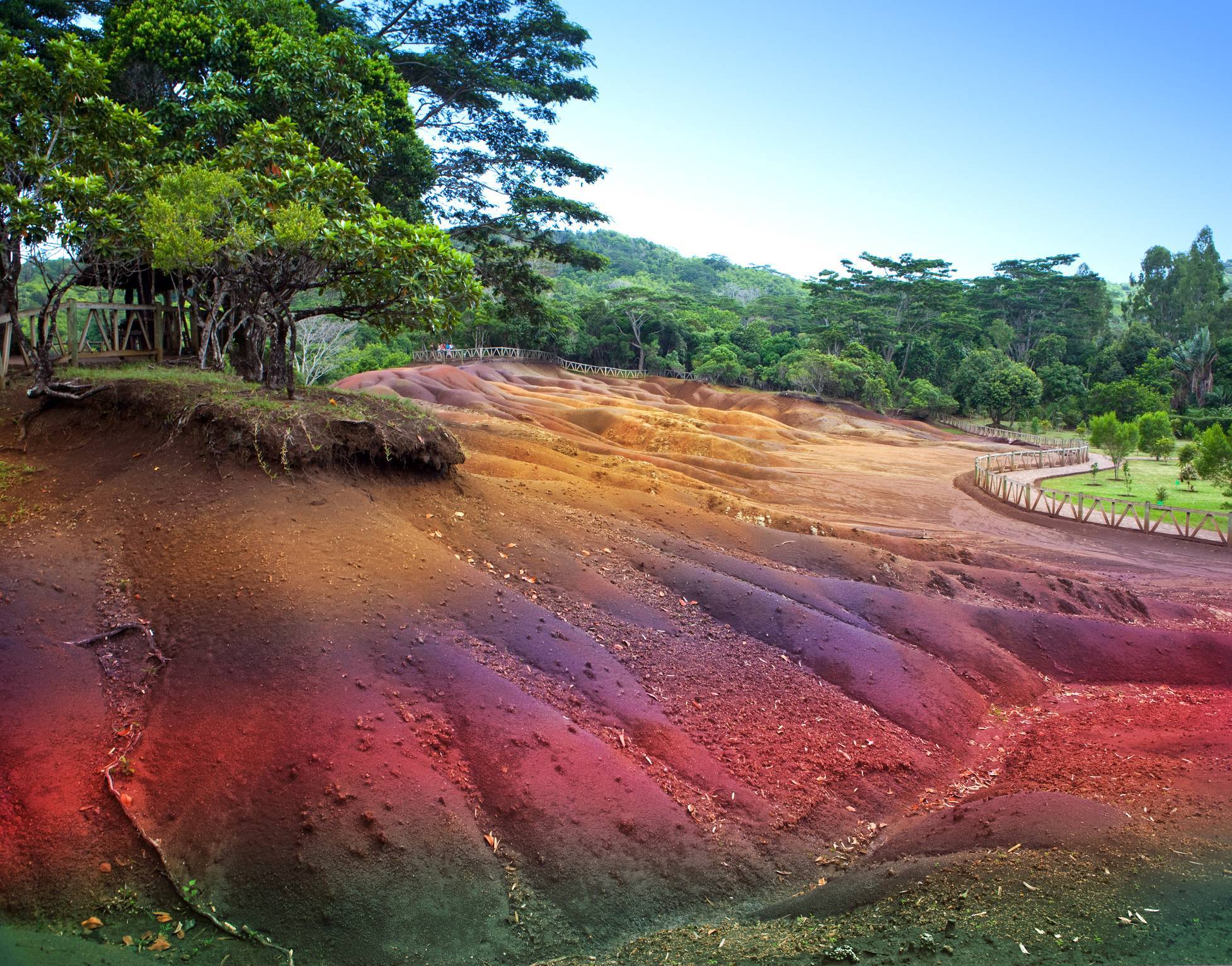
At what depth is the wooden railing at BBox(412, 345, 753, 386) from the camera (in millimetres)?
59406

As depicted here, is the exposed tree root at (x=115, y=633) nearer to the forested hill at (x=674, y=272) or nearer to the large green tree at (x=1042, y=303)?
the large green tree at (x=1042, y=303)

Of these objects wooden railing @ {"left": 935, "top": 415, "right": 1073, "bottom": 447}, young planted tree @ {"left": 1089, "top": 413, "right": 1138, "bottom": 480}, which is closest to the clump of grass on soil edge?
young planted tree @ {"left": 1089, "top": 413, "right": 1138, "bottom": 480}

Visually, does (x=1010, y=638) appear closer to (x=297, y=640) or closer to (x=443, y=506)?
(x=443, y=506)

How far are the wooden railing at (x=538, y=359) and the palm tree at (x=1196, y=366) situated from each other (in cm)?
3036

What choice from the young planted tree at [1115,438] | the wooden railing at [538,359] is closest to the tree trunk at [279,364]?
the young planted tree at [1115,438]

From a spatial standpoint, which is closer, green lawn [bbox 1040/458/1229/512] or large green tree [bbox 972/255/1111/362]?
green lawn [bbox 1040/458/1229/512]

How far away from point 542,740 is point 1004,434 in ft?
167

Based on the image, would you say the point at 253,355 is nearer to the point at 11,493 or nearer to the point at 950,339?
the point at 11,493

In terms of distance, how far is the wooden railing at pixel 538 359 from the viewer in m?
59.4

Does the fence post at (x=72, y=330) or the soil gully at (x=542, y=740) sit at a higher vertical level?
the fence post at (x=72, y=330)

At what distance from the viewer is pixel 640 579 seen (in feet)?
43.9

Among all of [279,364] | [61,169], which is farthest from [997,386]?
[61,169]

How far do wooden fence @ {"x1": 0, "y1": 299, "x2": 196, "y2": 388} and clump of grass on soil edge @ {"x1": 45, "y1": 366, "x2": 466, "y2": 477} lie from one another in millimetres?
1729

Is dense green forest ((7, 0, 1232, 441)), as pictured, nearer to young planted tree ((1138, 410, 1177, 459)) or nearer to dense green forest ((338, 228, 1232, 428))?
dense green forest ((338, 228, 1232, 428))
